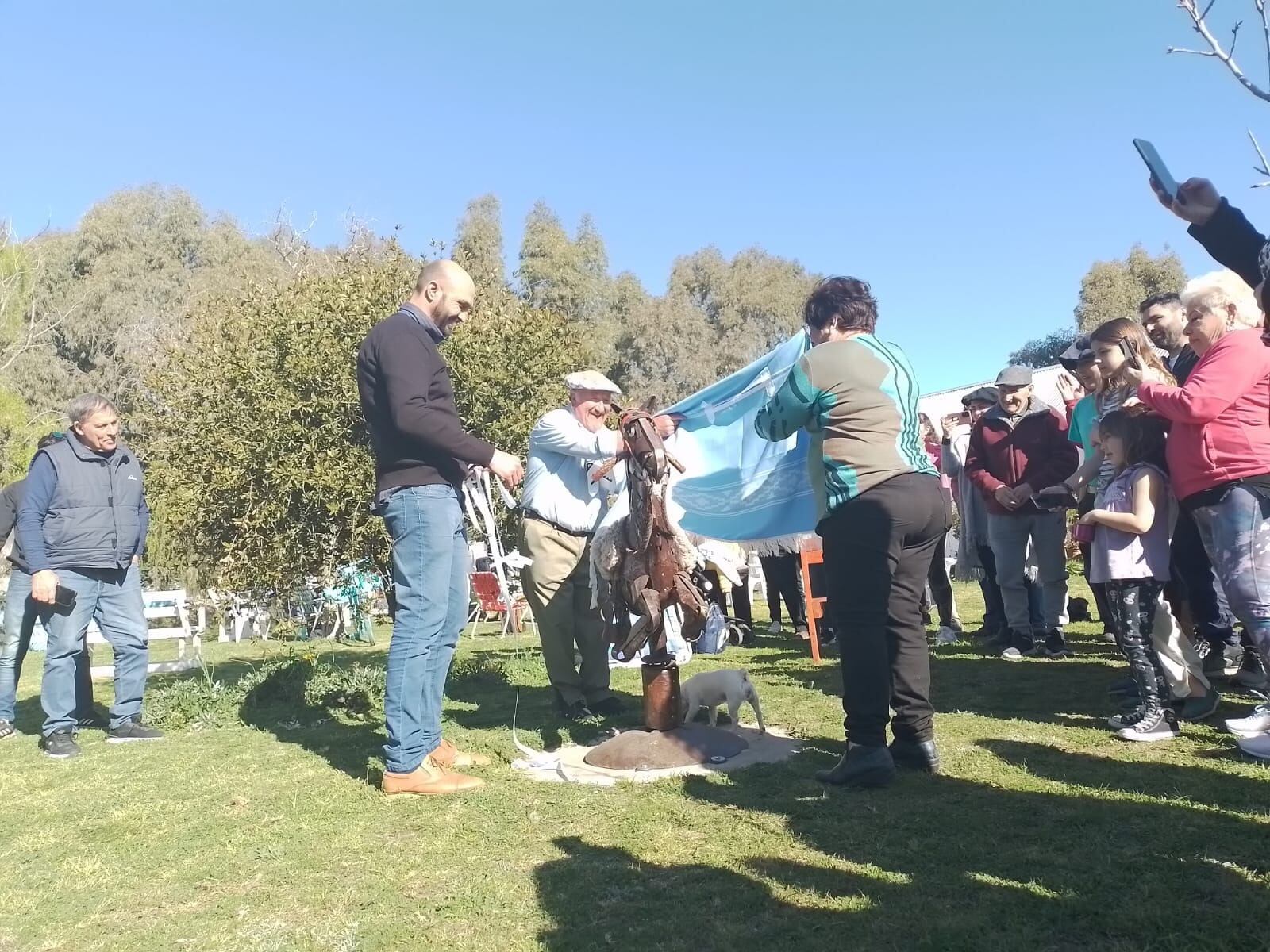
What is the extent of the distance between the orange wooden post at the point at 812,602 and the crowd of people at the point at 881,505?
2251mm

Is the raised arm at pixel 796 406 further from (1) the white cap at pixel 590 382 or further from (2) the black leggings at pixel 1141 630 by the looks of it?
(2) the black leggings at pixel 1141 630

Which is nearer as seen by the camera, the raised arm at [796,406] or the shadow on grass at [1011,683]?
the raised arm at [796,406]

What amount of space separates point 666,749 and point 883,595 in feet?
4.15

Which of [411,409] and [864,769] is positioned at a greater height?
[411,409]

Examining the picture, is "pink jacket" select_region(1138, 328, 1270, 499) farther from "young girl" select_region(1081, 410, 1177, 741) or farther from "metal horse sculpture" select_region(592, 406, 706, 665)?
"metal horse sculpture" select_region(592, 406, 706, 665)

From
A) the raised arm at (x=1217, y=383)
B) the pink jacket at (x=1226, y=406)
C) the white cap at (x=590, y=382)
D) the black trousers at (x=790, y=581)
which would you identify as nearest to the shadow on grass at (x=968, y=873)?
the pink jacket at (x=1226, y=406)

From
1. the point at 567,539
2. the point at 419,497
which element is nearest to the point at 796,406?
the point at 419,497

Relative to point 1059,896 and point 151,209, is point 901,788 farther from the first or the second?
point 151,209

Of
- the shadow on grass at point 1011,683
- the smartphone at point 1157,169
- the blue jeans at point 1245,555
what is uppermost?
the smartphone at point 1157,169

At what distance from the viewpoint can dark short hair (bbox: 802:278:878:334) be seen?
152 inches

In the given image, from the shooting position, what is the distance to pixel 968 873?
258 centimetres

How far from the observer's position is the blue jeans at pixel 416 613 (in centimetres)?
394

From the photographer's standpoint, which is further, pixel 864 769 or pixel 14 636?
pixel 14 636

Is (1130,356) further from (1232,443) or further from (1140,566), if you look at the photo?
(1140,566)
